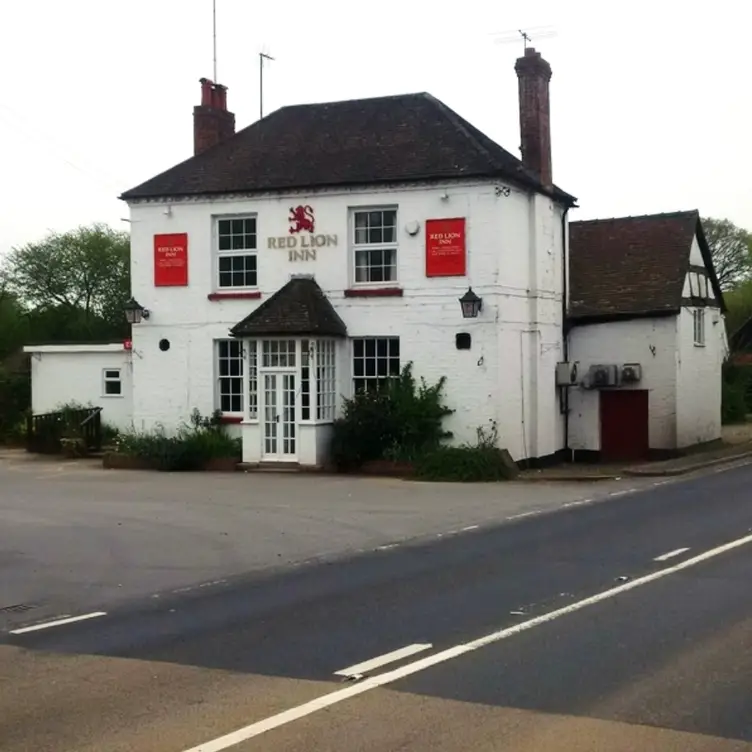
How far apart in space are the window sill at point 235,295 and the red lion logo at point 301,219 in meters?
1.79

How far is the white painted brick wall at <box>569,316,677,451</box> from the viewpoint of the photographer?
→ 29078 mm

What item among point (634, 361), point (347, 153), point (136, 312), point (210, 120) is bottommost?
point (634, 361)

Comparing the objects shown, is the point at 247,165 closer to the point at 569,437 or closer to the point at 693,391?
the point at 569,437

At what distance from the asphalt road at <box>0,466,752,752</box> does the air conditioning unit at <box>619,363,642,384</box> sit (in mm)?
15914

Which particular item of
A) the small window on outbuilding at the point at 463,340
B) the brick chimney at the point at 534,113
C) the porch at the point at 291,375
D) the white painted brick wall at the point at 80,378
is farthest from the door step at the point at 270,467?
the brick chimney at the point at 534,113

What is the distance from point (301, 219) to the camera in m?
27.2

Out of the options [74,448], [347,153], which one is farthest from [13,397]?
[347,153]

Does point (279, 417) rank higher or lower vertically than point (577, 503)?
higher

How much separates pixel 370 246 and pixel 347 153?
2547mm

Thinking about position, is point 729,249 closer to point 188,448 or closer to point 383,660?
point 188,448

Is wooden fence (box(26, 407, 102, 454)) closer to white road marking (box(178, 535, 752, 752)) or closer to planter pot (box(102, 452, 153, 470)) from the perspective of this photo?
planter pot (box(102, 452, 153, 470))

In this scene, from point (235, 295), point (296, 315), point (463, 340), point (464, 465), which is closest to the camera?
point (464, 465)

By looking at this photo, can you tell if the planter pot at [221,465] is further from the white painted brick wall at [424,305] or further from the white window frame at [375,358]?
the white window frame at [375,358]

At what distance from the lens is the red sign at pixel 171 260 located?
28.4 meters
